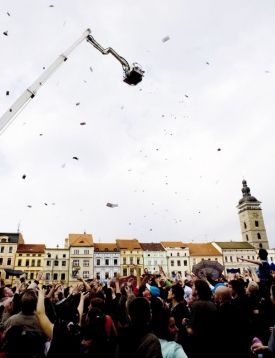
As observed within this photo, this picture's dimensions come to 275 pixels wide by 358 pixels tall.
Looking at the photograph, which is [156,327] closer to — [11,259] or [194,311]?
[194,311]

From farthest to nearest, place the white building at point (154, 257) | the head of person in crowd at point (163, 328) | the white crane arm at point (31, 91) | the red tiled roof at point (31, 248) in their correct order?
the white building at point (154, 257), the red tiled roof at point (31, 248), the white crane arm at point (31, 91), the head of person in crowd at point (163, 328)

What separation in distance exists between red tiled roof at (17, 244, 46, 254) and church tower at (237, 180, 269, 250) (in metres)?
64.0

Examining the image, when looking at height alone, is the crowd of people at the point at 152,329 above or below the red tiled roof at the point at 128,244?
below

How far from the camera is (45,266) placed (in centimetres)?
6775

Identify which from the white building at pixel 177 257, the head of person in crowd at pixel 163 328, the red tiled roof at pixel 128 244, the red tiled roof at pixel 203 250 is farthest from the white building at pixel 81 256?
the head of person in crowd at pixel 163 328

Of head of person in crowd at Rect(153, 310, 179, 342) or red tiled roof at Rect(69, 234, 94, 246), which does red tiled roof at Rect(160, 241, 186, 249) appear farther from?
head of person in crowd at Rect(153, 310, 179, 342)

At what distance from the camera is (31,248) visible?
68.9 metres

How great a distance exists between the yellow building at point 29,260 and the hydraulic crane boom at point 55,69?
202 feet

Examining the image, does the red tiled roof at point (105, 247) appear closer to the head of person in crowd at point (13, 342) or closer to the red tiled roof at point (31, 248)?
the red tiled roof at point (31, 248)

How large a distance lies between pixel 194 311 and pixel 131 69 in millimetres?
13033

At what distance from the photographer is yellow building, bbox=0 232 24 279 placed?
214 feet

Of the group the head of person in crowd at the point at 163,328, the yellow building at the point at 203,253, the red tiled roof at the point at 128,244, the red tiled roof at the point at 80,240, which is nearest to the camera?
the head of person in crowd at the point at 163,328

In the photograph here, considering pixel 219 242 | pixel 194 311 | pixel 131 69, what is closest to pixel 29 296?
pixel 194 311

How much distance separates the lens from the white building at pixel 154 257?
73.5m
